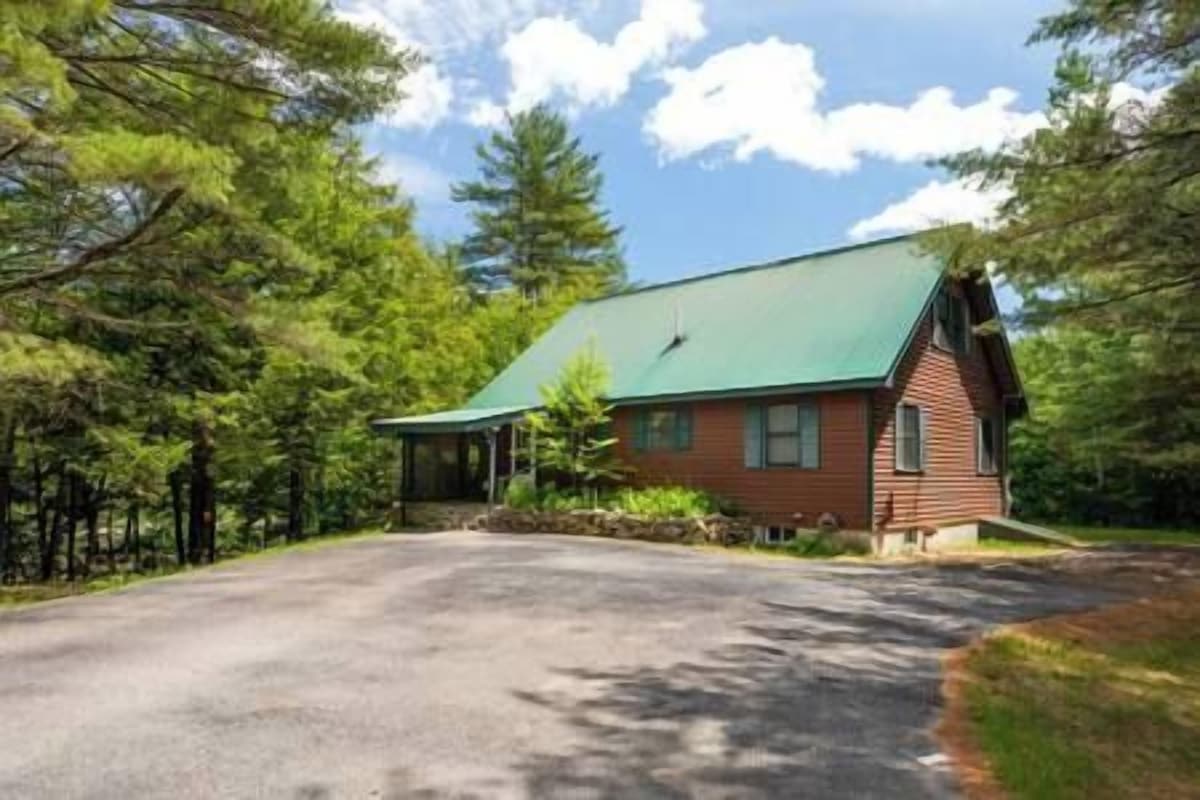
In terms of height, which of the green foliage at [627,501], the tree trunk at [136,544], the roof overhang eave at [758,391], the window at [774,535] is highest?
the roof overhang eave at [758,391]

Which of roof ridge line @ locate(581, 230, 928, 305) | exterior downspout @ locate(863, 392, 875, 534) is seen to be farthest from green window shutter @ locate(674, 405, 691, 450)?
roof ridge line @ locate(581, 230, 928, 305)

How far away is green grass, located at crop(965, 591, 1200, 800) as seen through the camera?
4871mm

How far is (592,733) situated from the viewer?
5.27 m

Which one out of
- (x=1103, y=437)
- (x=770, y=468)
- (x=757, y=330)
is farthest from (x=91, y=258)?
(x=1103, y=437)

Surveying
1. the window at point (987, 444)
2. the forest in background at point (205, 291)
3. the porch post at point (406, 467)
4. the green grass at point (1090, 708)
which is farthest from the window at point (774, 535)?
the porch post at point (406, 467)

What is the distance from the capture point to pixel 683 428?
18391mm

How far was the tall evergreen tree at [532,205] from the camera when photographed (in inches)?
1569

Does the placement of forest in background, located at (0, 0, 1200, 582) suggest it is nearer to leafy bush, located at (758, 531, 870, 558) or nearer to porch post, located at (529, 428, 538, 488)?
porch post, located at (529, 428, 538, 488)

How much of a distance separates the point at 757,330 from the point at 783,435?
9.61 feet

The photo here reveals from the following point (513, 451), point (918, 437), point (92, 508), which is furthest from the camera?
point (92, 508)

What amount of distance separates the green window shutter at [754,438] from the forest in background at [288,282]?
195 inches

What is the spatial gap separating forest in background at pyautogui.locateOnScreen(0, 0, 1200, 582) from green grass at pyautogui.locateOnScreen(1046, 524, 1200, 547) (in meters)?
1.22

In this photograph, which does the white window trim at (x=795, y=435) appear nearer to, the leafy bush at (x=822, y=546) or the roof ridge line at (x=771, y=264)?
the leafy bush at (x=822, y=546)

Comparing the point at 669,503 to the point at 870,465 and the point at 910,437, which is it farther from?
the point at 910,437
